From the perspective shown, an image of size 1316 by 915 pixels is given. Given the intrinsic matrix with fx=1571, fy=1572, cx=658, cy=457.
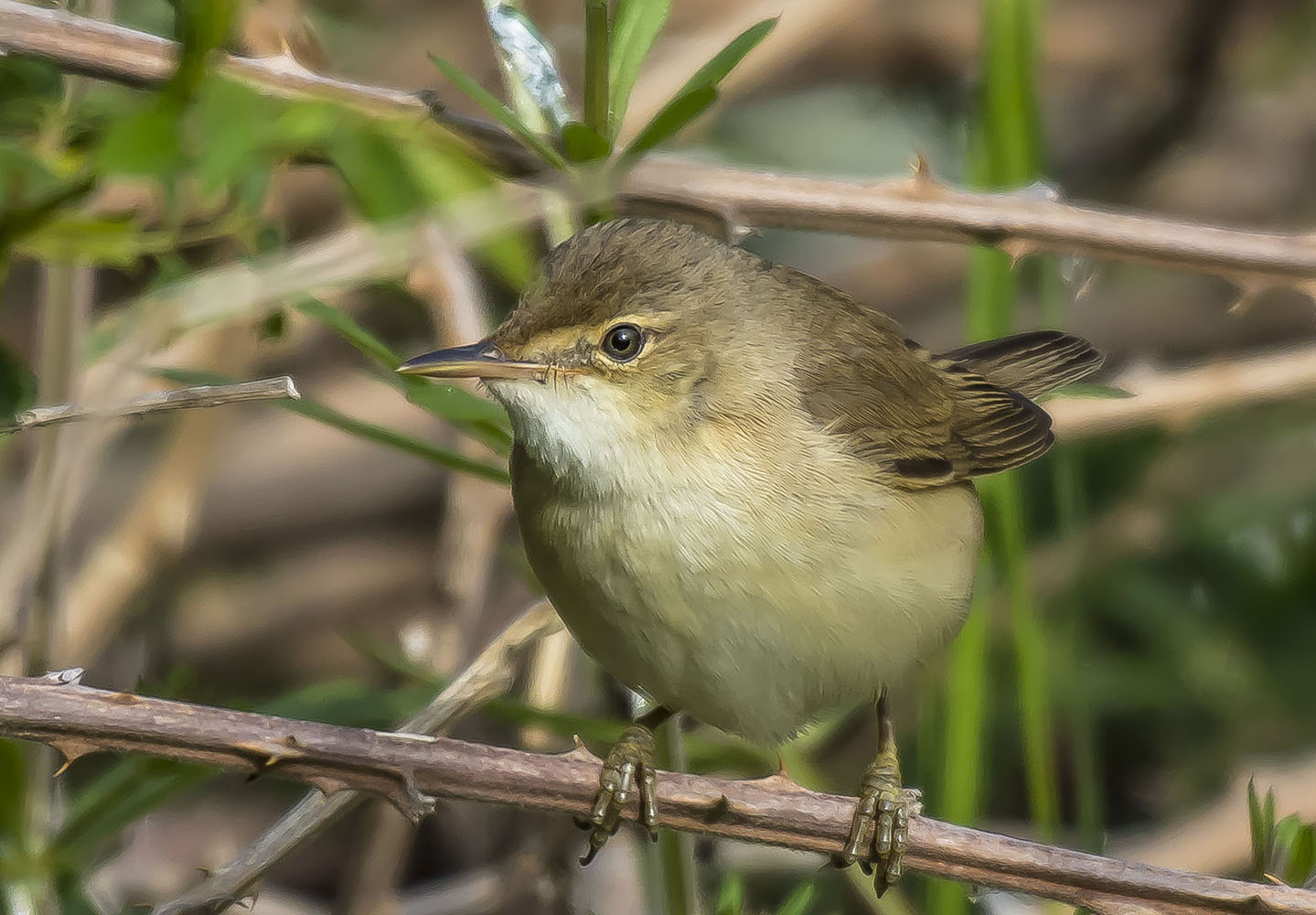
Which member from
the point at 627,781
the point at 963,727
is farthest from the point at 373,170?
the point at 963,727

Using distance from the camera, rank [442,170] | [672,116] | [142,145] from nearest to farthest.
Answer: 1. [142,145]
2. [672,116]
3. [442,170]

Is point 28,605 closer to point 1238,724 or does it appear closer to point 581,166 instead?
point 581,166

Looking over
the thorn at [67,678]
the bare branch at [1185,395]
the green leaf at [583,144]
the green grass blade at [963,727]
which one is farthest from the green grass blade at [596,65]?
the bare branch at [1185,395]

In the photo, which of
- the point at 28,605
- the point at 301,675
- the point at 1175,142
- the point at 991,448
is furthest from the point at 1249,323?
the point at 28,605

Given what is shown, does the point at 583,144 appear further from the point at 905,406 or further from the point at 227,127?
the point at 905,406

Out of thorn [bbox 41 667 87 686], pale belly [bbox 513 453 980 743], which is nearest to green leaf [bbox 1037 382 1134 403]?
pale belly [bbox 513 453 980 743]
